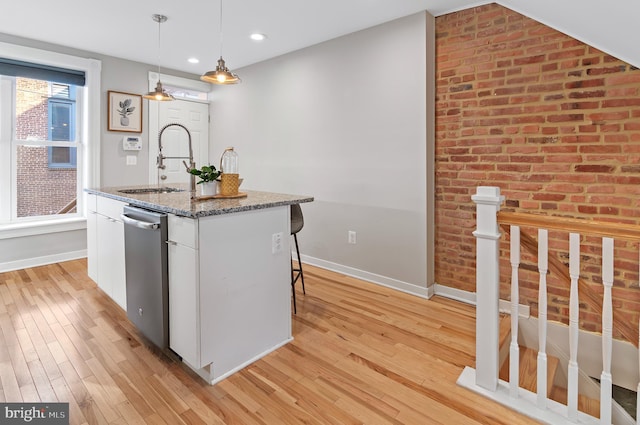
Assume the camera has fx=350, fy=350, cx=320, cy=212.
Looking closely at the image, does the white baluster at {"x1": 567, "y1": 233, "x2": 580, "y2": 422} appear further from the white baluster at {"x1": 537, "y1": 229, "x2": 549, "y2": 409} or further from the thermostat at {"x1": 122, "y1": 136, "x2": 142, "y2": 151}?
the thermostat at {"x1": 122, "y1": 136, "x2": 142, "y2": 151}

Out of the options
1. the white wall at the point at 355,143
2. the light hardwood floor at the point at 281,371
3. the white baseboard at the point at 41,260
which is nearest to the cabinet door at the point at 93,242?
the light hardwood floor at the point at 281,371

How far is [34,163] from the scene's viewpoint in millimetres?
3984

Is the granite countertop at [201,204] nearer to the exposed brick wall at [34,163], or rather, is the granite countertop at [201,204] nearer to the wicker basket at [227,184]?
the wicker basket at [227,184]

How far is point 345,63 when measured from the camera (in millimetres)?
3514

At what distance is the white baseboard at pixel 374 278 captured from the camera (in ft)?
10.2

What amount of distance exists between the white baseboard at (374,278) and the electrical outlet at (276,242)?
148 centimetres

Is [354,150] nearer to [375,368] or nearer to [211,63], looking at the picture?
[375,368]

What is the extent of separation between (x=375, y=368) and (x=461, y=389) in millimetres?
463

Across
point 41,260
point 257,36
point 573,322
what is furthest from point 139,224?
point 41,260

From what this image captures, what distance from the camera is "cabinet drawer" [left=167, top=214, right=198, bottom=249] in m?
1.77

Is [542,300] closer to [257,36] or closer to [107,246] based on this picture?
[107,246]

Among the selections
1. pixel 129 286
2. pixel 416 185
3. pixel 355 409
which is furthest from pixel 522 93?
pixel 129 286

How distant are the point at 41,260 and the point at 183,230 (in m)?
3.26

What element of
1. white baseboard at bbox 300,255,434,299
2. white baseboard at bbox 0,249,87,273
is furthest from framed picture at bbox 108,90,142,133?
white baseboard at bbox 300,255,434,299
